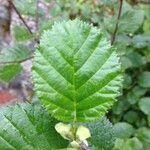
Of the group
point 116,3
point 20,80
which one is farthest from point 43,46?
point 20,80

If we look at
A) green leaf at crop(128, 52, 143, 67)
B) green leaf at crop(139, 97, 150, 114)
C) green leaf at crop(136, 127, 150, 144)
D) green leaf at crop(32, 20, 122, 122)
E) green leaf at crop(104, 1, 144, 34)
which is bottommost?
green leaf at crop(136, 127, 150, 144)

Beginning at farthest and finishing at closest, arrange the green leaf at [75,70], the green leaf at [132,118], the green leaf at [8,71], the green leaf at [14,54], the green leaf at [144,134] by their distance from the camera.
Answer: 1. the green leaf at [132,118]
2. the green leaf at [144,134]
3. the green leaf at [14,54]
4. the green leaf at [8,71]
5. the green leaf at [75,70]

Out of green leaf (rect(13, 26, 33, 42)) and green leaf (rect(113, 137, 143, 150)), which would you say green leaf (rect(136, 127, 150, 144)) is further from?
green leaf (rect(13, 26, 33, 42))

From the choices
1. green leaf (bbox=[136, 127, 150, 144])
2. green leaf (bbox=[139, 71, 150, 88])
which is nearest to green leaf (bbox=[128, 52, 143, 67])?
green leaf (bbox=[139, 71, 150, 88])

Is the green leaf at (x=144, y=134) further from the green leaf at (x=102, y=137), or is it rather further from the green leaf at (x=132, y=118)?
the green leaf at (x=102, y=137)

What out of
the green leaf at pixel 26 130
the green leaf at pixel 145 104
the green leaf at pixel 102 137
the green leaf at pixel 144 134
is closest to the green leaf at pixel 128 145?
the green leaf at pixel 144 134

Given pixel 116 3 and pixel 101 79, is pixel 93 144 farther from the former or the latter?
pixel 116 3
